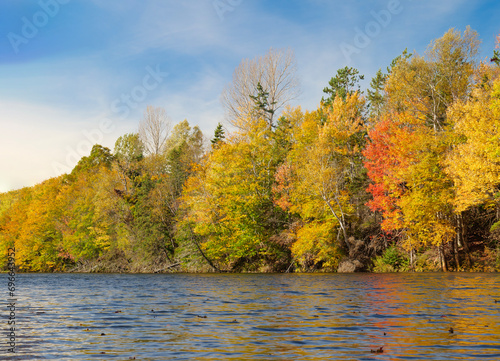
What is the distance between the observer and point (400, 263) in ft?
148

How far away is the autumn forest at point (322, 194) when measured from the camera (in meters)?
41.7

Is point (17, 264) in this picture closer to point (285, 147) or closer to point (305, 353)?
point (285, 147)

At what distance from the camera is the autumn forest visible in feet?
137

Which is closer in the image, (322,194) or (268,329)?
Answer: (268,329)

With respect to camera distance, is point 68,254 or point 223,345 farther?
point 68,254

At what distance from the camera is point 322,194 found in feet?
158

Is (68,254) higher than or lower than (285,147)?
lower

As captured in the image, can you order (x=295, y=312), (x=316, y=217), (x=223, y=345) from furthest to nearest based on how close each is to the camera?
(x=316, y=217), (x=295, y=312), (x=223, y=345)

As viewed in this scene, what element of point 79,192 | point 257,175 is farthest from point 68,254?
point 257,175

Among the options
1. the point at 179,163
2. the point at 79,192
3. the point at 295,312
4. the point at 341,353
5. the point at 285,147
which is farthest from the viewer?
the point at 79,192

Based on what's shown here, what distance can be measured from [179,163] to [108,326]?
199 feet

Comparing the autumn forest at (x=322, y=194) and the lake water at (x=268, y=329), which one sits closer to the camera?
the lake water at (x=268, y=329)

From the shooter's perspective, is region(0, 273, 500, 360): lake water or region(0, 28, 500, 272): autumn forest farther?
region(0, 28, 500, 272): autumn forest

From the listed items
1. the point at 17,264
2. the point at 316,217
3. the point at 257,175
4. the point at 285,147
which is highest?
the point at 285,147
